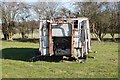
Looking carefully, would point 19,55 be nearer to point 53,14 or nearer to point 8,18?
point 53,14

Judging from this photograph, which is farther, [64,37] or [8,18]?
[8,18]

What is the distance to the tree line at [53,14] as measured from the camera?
1337 inches

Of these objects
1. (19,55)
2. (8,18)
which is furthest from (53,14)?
(19,55)

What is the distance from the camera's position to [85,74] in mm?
10312

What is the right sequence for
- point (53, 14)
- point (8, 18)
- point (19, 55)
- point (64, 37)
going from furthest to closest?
point (8, 18), point (53, 14), point (19, 55), point (64, 37)

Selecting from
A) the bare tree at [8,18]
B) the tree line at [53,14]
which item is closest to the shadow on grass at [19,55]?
the tree line at [53,14]

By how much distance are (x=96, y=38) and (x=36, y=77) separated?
27.9 m

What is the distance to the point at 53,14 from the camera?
34.8m

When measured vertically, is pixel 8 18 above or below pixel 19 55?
above

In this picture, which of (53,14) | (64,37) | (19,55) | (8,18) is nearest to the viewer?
(64,37)

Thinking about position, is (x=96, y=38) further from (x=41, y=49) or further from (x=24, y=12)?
(x=41, y=49)

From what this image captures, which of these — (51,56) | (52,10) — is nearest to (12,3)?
(52,10)

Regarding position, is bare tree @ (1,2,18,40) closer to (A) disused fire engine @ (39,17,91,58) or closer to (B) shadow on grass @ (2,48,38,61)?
(B) shadow on grass @ (2,48,38,61)

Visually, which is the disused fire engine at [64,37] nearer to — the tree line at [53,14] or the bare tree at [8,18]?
the tree line at [53,14]
